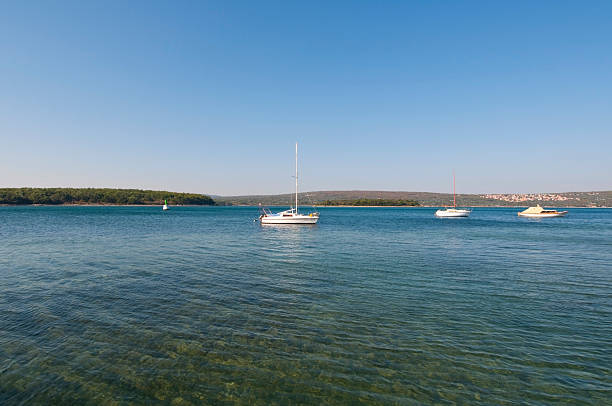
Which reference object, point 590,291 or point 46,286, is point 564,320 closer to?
point 590,291

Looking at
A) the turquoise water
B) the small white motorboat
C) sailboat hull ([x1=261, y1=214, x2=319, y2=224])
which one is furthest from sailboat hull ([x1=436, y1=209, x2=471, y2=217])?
the turquoise water

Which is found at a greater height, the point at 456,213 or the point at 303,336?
the point at 303,336

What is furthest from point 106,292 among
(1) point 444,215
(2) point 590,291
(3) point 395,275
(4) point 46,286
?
(1) point 444,215

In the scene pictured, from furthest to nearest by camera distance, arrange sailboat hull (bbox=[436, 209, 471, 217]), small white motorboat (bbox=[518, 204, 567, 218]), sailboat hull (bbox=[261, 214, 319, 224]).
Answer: small white motorboat (bbox=[518, 204, 567, 218])
sailboat hull (bbox=[436, 209, 471, 217])
sailboat hull (bbox=[261, 214, 319, 224])

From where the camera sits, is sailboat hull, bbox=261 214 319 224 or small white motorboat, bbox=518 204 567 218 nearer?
sailboat hull, bbox=261 214 319 224

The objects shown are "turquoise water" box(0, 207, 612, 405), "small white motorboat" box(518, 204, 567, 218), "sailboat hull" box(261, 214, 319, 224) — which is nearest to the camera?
"turquoise water" box(0, 207, 612, 405)

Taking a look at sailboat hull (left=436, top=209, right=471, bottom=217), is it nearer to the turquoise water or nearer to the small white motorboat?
the small white motorboat

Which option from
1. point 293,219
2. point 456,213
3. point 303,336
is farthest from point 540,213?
point 303,336

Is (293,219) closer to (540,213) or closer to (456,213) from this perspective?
(456,213)

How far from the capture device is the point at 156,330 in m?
9.23

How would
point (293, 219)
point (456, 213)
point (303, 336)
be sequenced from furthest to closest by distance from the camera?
point (456, 213) < point (293, 219) < point (303, 336)

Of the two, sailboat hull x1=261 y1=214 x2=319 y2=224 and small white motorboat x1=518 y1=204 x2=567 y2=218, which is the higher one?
sailboat hull x1=261 y1=214 x2=319 y2=224

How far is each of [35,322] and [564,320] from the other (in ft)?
57.0

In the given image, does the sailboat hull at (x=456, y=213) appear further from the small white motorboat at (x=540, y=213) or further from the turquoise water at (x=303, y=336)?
the turquoise water at (x=303, y=336)
